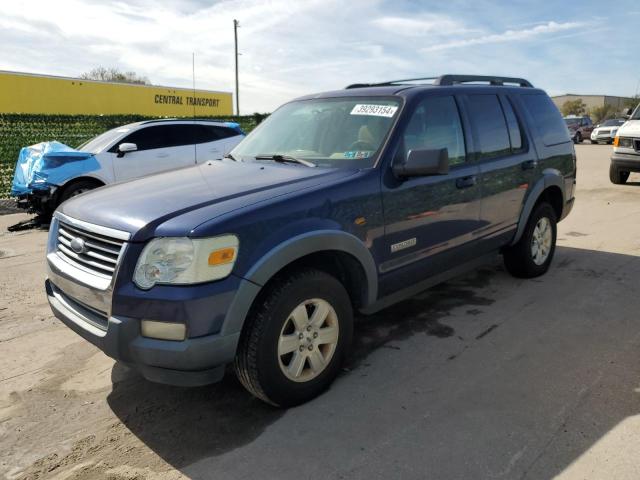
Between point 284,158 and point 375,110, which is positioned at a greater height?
point 375,110

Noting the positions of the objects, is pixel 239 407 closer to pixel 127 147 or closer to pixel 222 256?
pixel 222 256

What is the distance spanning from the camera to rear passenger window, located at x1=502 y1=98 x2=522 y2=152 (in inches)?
182

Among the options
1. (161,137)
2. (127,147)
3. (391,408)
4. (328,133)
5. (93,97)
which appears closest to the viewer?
(391,408)

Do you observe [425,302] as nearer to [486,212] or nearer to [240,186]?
[486,212]

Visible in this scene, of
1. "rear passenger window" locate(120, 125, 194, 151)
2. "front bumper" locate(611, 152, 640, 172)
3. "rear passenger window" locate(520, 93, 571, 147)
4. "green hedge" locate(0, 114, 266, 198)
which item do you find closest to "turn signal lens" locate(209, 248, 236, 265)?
"rear passenger window" locate(520, 93, 571, 147)

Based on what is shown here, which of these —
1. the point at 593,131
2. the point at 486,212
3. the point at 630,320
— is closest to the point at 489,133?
the point at 486,212

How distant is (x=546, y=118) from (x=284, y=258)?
12.4 feet

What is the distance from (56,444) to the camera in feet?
8.89

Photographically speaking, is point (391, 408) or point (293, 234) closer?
point (293, 234)

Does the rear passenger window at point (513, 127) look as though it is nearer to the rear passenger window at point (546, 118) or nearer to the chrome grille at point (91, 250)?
the rear passenger window at point (546, 118)

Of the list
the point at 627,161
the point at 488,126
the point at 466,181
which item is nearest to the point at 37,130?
the point at 488,126

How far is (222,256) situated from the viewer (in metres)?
2.51

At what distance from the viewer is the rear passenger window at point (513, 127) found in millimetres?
4633

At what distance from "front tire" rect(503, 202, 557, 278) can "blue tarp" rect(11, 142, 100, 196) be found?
7024mm
